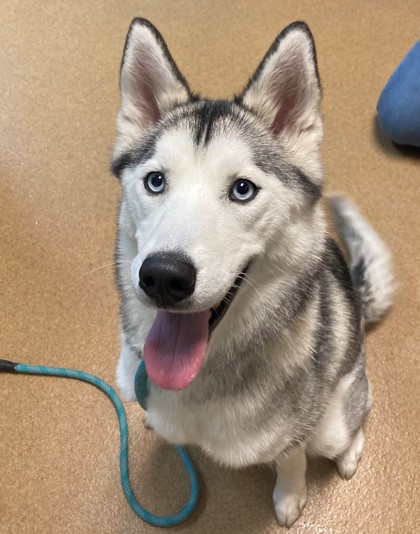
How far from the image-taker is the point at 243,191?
1047 millimetres

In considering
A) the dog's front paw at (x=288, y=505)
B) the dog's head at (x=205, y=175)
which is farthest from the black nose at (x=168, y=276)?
the dog's front paw at (x=288, y=505)

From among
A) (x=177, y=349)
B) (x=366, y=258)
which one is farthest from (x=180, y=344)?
(x=366, y=258)

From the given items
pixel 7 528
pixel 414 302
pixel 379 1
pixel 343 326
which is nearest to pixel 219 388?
pixel 343 326

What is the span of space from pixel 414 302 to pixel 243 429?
104 centimetres

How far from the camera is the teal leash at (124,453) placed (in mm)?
1587

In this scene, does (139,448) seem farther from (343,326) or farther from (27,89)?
(27,89)

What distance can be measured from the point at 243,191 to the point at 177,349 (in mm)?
339

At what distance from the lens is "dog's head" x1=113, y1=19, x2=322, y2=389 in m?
0.93

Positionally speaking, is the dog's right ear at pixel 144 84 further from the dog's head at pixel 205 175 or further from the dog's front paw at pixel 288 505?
the dog's front paw at pixel 288 505

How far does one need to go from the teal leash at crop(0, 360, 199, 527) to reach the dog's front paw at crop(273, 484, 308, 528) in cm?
25

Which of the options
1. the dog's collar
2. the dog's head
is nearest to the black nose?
the dog's head

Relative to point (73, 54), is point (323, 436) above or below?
below

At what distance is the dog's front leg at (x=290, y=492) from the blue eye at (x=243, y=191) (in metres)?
0.78

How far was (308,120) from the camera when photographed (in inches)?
45.0
